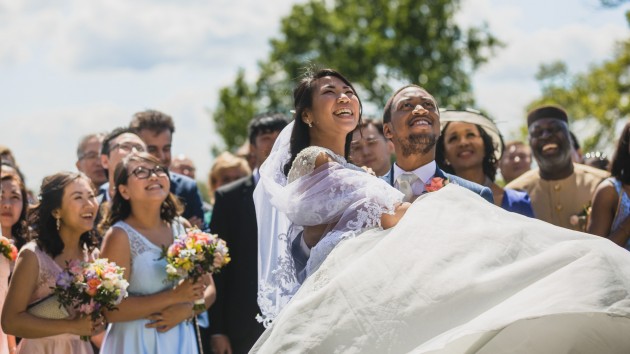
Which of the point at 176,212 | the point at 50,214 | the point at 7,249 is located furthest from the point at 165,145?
the point at 7,249

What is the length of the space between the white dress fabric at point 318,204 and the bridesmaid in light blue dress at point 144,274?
1.44 meters

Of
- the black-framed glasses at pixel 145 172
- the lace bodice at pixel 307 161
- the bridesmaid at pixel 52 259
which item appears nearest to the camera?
the lace bodice at pixel 307 161

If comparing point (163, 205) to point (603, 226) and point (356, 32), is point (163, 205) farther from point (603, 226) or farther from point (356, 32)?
point (356, 32)

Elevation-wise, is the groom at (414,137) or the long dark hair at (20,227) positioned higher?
the groom at (414,137)

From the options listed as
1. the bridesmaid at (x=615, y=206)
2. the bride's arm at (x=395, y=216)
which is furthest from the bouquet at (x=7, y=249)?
the bridesmaid at (x=615, y=206)

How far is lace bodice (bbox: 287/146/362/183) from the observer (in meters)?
5.38

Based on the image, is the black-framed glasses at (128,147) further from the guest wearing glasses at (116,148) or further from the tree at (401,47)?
Result: the tree at (401,47)

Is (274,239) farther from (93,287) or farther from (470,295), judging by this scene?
(470,295)

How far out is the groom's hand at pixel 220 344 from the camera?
7.93 m

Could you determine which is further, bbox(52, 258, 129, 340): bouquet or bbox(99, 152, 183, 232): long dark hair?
bbox(99, 152, 183, 232): long dark hair

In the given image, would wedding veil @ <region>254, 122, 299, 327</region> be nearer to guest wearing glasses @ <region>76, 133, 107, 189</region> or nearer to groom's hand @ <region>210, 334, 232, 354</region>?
groom's hand @ <region>210, 334, 232, 354</region>

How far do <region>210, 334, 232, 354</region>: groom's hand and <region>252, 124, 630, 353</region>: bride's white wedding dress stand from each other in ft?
10.3

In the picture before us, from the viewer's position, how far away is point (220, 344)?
7.95 m

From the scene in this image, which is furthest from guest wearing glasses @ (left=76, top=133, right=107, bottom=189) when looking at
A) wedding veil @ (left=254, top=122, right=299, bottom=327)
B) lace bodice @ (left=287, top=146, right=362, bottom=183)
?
lace bodice @ (left=287, top=146, right=362, bottom=183)
